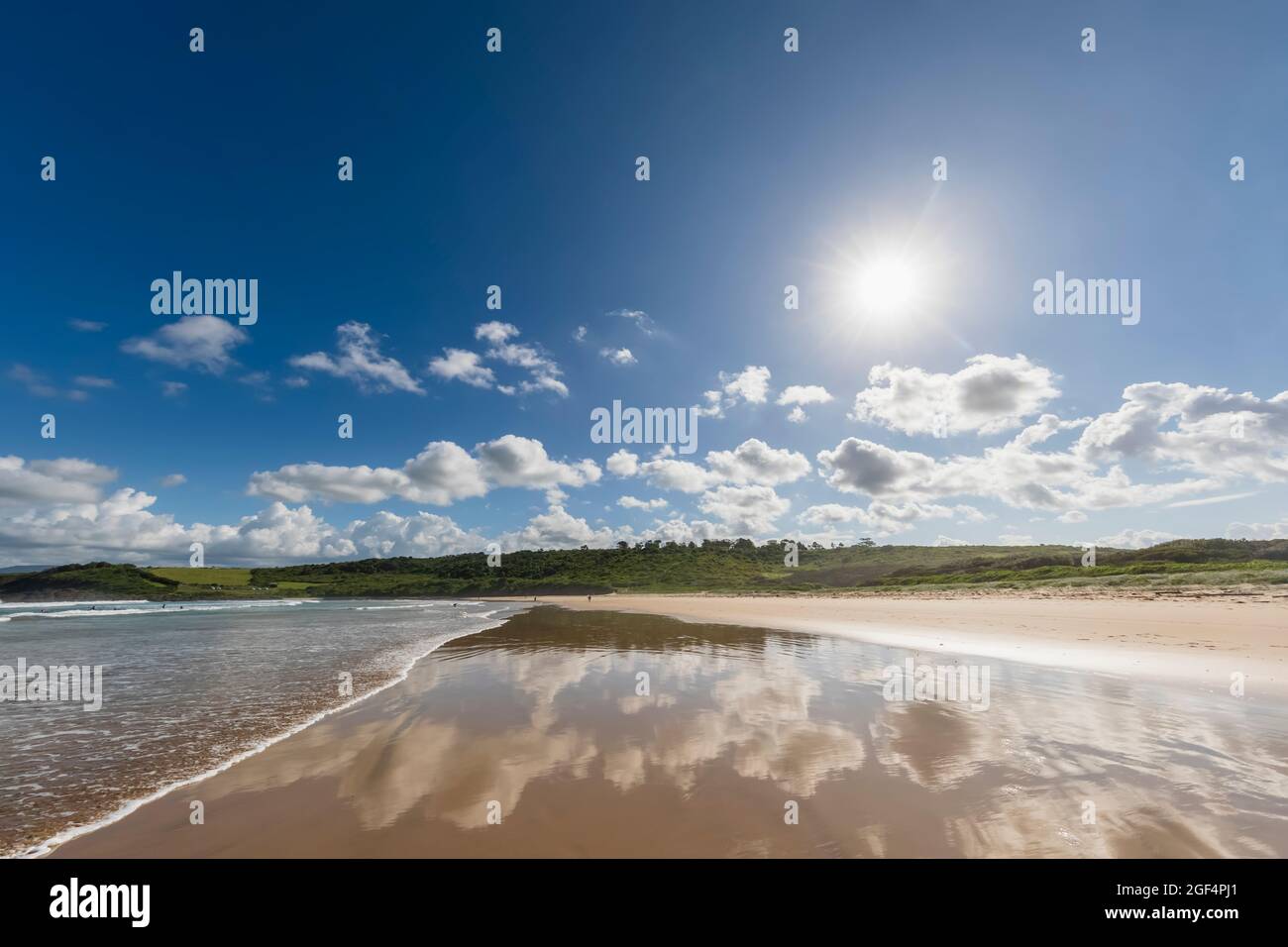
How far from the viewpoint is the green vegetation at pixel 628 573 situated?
78.9m

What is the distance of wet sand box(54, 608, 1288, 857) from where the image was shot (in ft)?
17.0

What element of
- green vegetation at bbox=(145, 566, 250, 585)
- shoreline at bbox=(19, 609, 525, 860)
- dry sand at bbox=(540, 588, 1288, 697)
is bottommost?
green vegetation at bbox=(145, 566, 250, 585)

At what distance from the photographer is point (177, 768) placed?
7.86 meters

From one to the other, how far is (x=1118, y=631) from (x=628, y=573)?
12883cm

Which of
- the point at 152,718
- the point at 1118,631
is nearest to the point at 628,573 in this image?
the point at 1118,631

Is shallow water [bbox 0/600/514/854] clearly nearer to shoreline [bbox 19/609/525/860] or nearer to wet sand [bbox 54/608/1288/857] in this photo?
shoreline [bbox 19/609/525/860]

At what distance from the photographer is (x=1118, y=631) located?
20531 millimetres

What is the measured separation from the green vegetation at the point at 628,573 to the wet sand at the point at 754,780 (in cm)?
5857

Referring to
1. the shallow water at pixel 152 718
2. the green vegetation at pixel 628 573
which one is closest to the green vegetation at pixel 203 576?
the green vegetation at pixel 628 573

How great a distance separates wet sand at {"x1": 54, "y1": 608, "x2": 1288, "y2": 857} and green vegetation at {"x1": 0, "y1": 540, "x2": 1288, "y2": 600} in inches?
2306

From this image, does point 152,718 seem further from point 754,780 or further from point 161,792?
point 754,780

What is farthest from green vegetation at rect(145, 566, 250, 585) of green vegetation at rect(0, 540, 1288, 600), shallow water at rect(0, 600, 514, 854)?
shallow water at rect(0, 600, 514, 854)

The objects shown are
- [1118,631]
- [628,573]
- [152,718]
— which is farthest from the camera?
[628,573]
